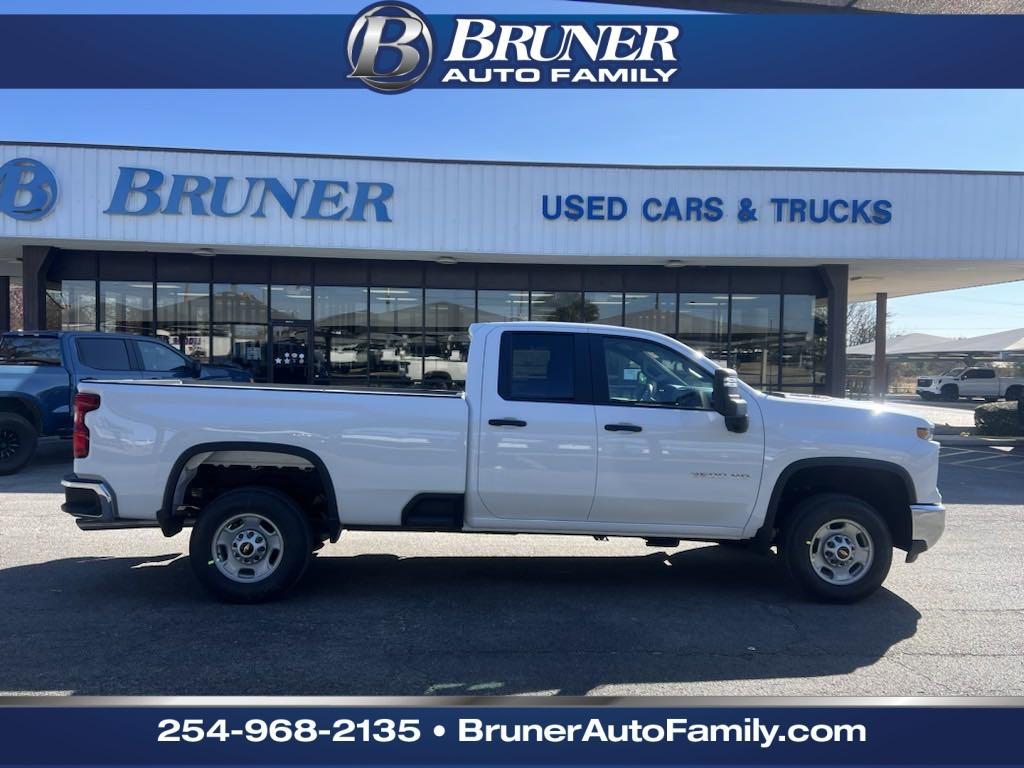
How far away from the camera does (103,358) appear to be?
10898 millimetres

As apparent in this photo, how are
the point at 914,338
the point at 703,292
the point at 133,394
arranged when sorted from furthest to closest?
the point at 914,338 < the point at 703,292 < the point at 133,394

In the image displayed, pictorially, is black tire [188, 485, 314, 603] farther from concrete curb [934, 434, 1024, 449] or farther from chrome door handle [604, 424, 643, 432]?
concrete curb [934, 434, 1024, 449]

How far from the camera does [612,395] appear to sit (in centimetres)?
519

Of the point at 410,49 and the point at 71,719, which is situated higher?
the point at 410,49

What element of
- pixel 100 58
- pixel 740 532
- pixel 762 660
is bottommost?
pixel 762 660

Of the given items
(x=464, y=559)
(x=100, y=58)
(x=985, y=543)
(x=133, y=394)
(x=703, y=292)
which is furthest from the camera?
(x=703, y=292)

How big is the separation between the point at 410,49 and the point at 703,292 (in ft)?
47.6

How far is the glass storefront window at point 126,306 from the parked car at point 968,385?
33.8 meters

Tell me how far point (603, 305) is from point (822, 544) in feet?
43.6

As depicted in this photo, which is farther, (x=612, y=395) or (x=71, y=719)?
(x=612, y=395)

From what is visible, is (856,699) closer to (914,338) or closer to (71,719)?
(71,719)

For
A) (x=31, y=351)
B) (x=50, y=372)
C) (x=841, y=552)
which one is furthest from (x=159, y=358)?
(x=841, y=552)

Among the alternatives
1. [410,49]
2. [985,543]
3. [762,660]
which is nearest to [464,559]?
[762,660]

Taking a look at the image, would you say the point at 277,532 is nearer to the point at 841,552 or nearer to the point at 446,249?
the point at 841,552
